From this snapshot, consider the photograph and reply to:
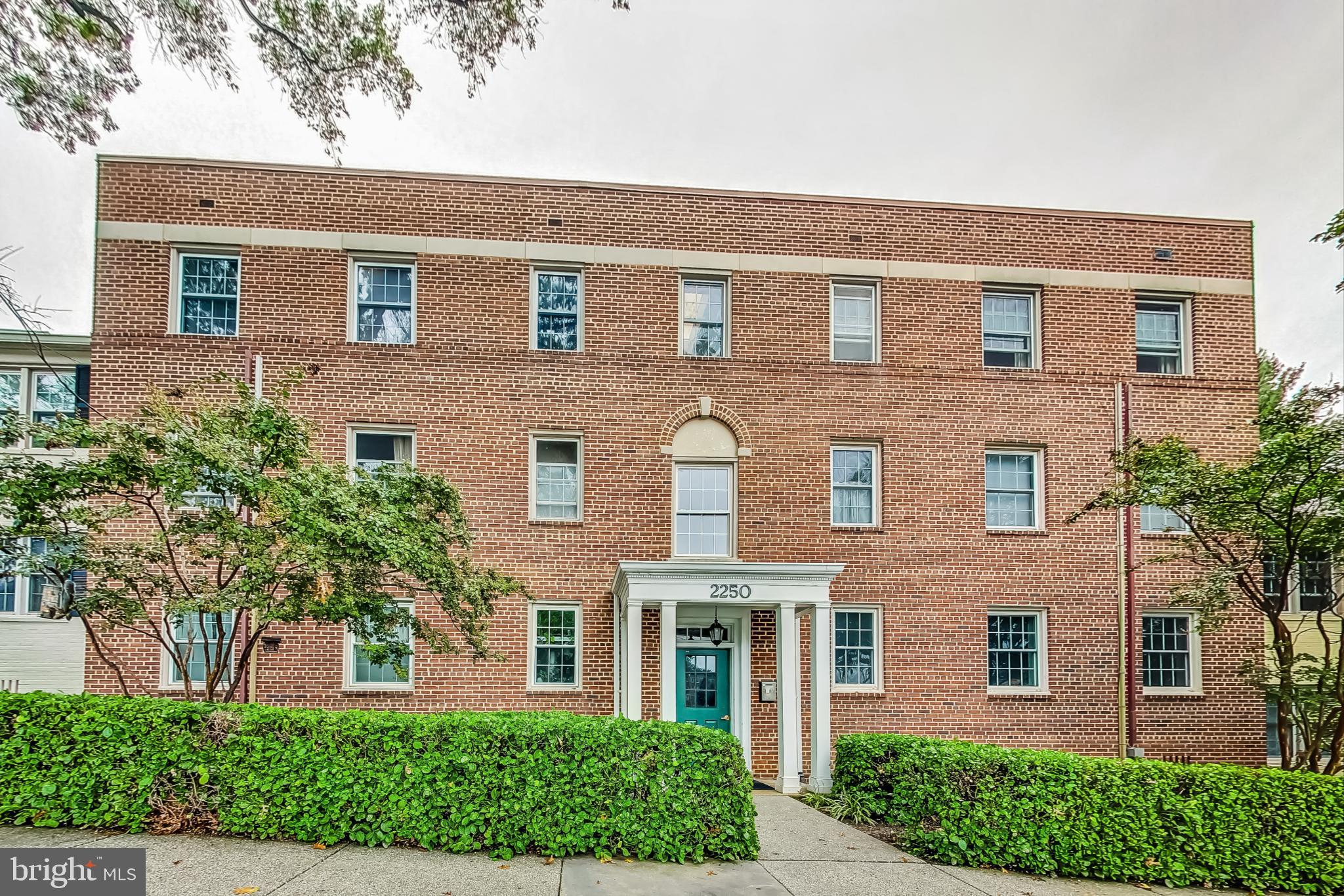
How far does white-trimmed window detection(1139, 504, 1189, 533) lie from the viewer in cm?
1548

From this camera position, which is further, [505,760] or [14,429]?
[14,429]

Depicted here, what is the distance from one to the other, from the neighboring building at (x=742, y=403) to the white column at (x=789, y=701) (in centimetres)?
16

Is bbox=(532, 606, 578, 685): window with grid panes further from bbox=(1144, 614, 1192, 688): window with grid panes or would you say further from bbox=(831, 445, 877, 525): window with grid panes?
bbox=(1144, 614, 1192, 688): window with grid panes

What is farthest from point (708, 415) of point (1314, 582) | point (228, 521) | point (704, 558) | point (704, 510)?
point (1314, 582)

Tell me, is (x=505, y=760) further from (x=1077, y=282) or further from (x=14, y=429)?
(x=1077, y=282)

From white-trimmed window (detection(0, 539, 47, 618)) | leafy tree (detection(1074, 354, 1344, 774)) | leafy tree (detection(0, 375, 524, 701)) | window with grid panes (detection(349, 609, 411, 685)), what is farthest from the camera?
white-trimmed window (detection(0, 539, 47, 618))

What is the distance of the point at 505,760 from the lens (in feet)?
25.9

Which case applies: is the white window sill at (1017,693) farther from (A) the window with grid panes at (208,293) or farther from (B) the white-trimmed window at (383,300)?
(A) the window with grid panes at (208,293)

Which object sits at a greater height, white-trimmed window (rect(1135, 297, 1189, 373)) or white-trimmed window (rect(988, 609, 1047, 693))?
white-trimmed window (rect(1135, 297, 1189, 373))

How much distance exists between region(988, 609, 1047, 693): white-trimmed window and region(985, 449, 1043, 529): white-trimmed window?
164 centimetres

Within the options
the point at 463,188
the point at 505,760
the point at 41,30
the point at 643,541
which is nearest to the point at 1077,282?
the point at 643,541

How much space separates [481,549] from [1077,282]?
12.1 meters

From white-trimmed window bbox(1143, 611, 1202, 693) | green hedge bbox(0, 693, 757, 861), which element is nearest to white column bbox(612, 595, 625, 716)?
green hedge bbox(0, 693, 757, 861)

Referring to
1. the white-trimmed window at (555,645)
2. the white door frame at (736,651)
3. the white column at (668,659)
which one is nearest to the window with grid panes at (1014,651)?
the white door frame at (736,651)
